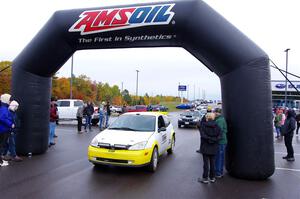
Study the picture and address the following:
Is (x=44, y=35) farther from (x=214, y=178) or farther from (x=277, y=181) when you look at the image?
(x=277, y=181)

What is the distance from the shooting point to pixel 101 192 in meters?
5.74

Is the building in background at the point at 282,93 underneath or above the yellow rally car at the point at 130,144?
above

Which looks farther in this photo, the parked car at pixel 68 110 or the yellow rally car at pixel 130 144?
the parked car at pixel 68 110

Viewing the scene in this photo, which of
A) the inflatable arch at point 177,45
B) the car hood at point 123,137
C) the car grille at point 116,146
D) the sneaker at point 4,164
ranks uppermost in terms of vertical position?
the inflatable arch at point 177,45

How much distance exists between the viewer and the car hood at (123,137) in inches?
281

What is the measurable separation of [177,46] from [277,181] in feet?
15.1

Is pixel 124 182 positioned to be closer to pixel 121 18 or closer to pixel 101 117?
pixel 121 18

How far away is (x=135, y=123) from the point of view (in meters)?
8.42

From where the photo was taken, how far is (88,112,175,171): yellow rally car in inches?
274

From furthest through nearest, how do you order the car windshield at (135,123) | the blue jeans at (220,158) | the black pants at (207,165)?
the car windshield at (135,123) → the blue jeans at (220,158) → the black pants at (207,165)

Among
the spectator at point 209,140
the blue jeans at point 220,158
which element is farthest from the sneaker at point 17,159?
the blue jeans at point 220,158

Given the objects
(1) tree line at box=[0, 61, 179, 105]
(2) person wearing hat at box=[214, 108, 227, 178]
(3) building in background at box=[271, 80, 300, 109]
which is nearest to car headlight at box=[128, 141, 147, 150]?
(2) person wearing hat at box=[214, 108, 227, 178]

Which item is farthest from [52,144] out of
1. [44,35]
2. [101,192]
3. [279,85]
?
[279,85]

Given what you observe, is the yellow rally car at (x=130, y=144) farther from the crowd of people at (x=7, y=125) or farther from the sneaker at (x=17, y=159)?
the sneaker at (x=17, y=159)
